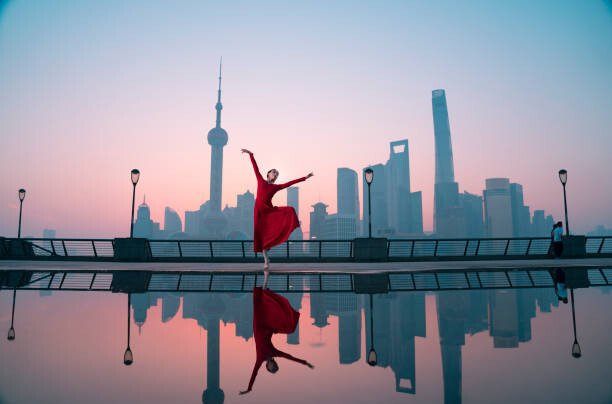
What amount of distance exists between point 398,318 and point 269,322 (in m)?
1.40

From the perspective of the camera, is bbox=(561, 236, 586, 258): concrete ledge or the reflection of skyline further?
bbox=(561, 236, 586, 258): concrete ledge

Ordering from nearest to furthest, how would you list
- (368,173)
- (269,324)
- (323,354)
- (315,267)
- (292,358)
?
(292,358) → (323,354) → (269,324) → (315,267) → (368,173)

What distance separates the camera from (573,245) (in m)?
20.1

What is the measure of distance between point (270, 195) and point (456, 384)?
8167mm

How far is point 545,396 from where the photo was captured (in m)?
2.05

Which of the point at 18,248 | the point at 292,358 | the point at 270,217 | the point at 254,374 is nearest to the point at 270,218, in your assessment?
the point at 270,217

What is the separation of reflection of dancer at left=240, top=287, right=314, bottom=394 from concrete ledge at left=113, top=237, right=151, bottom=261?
13.8m

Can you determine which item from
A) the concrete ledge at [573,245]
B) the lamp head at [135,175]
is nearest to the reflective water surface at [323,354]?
the lamp head at [135,175]

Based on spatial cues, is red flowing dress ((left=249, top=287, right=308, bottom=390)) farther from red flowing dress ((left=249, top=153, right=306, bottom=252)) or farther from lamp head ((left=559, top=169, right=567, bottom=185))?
lamp head ((left=559, top=169, right=567, bottom=185))

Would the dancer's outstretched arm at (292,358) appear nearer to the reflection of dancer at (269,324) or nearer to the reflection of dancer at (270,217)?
the reflection of dancer at (269,324)

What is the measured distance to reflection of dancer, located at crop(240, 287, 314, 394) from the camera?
2719 millimetres

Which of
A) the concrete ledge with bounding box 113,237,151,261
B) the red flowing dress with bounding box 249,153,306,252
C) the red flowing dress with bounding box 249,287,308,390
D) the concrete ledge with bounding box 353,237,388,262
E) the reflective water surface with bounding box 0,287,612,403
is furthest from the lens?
the concrete ledge with bounding box 113,237,151,261

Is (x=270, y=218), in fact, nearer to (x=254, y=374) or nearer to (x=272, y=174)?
(x=272, y=174)

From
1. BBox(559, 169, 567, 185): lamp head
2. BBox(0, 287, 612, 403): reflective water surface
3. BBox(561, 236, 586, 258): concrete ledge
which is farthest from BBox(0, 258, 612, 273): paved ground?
BBox(559, 169, 567, 185): lamp head
